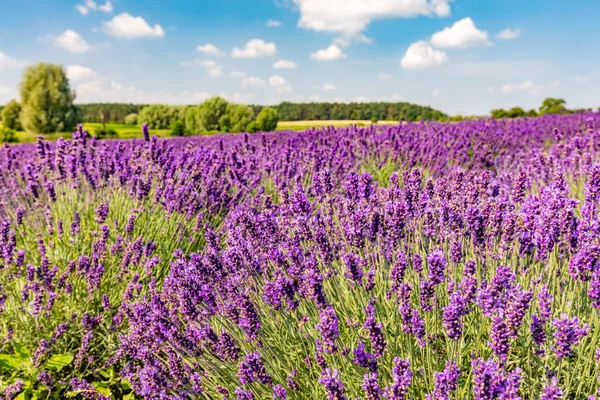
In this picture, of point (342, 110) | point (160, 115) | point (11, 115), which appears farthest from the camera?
point (160, 115)

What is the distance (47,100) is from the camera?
43.1 m

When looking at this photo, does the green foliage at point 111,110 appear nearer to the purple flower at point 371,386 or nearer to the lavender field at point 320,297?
the lavender field at point 320,297

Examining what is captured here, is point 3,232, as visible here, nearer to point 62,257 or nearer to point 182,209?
point 62,257

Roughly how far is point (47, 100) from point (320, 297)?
4949cm

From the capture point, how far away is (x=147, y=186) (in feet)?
13.3

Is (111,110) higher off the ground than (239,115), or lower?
higher

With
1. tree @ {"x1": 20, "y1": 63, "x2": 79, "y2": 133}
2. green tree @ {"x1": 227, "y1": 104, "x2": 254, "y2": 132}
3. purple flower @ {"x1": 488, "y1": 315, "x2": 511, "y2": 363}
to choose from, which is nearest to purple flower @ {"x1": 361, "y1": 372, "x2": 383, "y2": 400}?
purple flower @ {"x1": 488, "y1": 315, "x2": 511, "y2": 363}

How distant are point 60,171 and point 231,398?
3255 mm

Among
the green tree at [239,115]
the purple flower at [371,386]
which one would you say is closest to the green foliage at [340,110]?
the green tree at [239,115]

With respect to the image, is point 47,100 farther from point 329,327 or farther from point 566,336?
point 566,336

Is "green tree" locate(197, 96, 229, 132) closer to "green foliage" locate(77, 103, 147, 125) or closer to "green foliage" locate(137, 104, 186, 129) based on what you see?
"green foliage" locate(137, 104, 186, 129)

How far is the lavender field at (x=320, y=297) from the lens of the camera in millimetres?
1542

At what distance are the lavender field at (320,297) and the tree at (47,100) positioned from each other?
44.4 meters

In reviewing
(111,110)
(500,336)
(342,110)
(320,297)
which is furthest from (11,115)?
(500,336)
